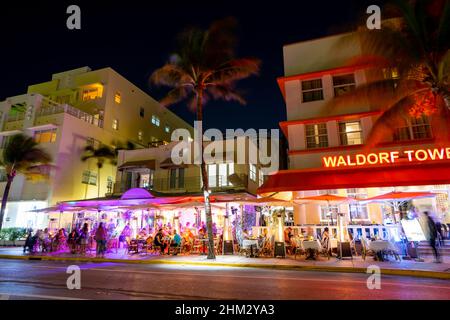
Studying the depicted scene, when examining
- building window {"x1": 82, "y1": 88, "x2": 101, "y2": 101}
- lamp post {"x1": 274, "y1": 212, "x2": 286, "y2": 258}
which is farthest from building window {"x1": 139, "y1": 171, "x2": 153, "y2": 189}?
lamp post {"x1": 274, "y1": 212, "x2": 286, "y2": 258}

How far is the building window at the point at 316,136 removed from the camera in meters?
17.9

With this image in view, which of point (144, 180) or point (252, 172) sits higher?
point (252, 172)

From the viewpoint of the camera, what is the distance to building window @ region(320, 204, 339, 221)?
1864 cm

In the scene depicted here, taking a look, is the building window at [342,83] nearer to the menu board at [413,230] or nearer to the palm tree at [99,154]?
the menu board at [413,230]

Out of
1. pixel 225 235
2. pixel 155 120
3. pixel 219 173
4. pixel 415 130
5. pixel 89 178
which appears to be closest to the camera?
pixel 415 130

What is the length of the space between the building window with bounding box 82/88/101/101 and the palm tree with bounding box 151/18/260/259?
22.5 m

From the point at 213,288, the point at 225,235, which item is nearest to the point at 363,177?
the point at 225,235

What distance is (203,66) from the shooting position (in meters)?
16.2

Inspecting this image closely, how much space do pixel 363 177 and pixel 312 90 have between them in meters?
6.74

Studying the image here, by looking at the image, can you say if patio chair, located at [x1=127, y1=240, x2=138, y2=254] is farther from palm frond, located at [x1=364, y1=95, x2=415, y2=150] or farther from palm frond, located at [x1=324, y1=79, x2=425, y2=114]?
palm frond, located at [x1=364, y1=95, x2=415, y2=150]

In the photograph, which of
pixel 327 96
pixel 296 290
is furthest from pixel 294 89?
pixel 296 290

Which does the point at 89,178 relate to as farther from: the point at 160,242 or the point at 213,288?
the point at 213,288

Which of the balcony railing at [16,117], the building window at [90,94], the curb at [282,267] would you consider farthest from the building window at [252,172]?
the balcony railing at [16,117]

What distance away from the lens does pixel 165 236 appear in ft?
60.3
